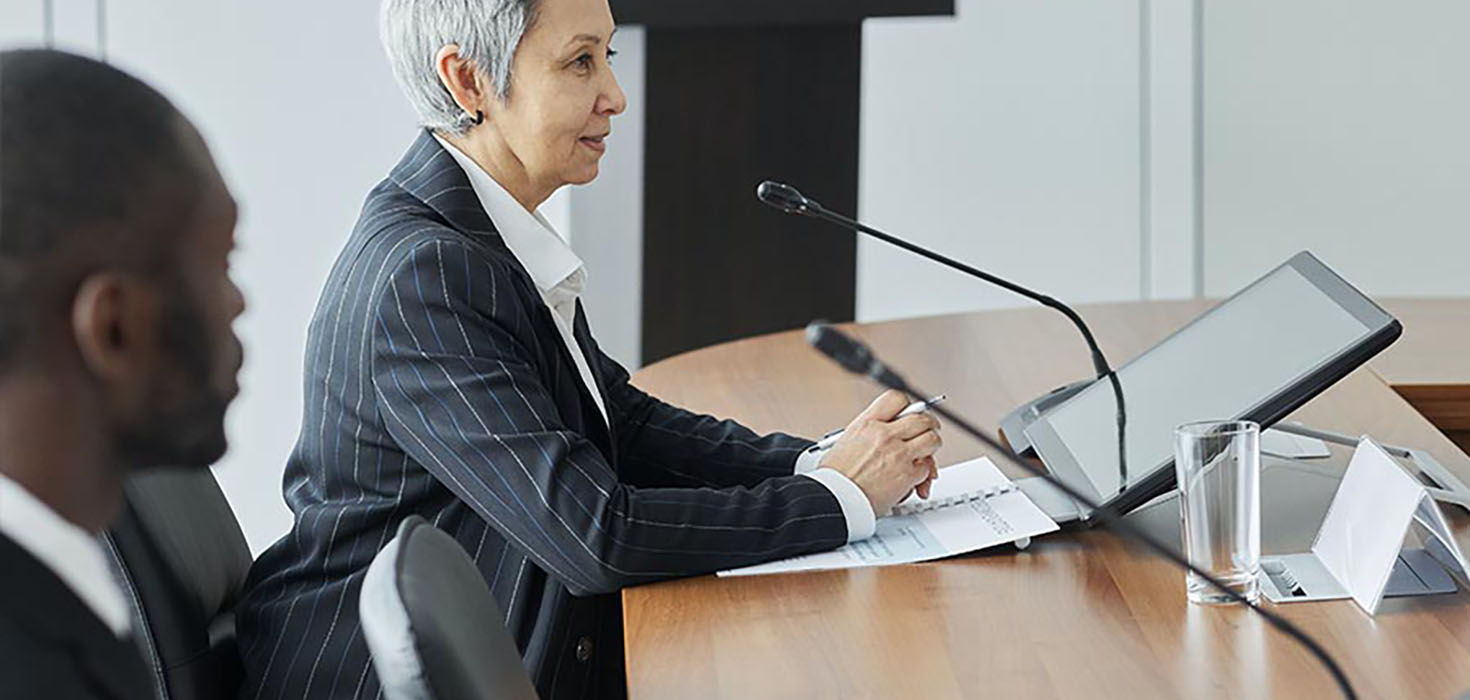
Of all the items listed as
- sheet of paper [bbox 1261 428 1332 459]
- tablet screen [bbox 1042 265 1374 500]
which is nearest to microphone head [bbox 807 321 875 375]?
tablet screen [bbox 1042 265 1374 500]

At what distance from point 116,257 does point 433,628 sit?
1.20 feet

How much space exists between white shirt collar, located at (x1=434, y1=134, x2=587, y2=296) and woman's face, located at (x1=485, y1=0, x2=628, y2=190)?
0.05 metres

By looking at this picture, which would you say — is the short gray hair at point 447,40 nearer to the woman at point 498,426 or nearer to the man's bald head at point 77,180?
the woman at point 498,426

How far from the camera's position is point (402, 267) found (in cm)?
168

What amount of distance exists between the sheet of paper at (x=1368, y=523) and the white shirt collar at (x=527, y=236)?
2.38 ft

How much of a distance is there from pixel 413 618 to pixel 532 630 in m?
0.67

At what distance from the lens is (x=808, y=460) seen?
75.7 inches

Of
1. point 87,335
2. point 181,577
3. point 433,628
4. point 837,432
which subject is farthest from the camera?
point 837,432

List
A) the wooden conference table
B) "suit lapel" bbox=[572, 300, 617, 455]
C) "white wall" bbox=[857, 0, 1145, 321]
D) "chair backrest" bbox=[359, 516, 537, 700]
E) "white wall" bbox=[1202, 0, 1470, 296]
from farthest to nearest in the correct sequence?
"white wall" bbox=[857, 0, 1145, 321], "white wall" bbox=[1202, 0, 1470, 296], "suit lapel" bbox=[572, 300, 617, 455], the wooden conference table, "chair backrest" bbox=[359, 516, 537, 700]

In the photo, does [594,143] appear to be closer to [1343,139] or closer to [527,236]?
[527,236]

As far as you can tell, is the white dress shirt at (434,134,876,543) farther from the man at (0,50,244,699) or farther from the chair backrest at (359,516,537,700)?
the man at (0,50,244,699)

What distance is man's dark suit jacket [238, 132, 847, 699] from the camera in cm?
160

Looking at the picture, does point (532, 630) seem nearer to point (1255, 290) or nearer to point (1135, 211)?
point (1255, 290)

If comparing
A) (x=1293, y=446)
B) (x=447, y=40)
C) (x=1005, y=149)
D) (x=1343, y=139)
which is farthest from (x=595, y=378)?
(x=1343, y=139)
